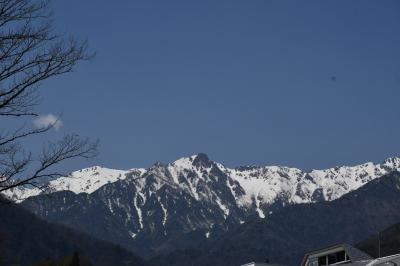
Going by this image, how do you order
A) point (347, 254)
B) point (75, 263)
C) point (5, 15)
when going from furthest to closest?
1. point (347, 254)
2. point (75, 263)
3. point (5, 15)

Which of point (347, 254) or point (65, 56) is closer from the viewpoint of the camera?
point (65, 56)

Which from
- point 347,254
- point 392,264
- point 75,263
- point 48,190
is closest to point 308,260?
point 347,254

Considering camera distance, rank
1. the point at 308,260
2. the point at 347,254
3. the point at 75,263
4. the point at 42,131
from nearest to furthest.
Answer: the point at 42,131
the point at 75,263
the point at 347,254
the point at 308,260

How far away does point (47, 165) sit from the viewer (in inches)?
893

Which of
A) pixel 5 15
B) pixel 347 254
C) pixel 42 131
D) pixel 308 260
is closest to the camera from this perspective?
pixel 5 15

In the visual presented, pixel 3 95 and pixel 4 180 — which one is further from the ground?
pixel 3 95

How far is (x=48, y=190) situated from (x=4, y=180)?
7.05 feet

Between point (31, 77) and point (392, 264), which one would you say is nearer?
point (31, 77)

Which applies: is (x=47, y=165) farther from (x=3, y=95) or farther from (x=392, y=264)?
(x=392, y=264)

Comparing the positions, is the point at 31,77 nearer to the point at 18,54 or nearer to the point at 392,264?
the point at 18,54

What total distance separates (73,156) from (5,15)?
451 cm

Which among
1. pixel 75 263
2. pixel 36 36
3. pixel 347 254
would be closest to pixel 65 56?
pixel 36 36

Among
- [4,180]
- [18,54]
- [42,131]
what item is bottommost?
[4,180]

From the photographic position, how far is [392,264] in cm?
7169
